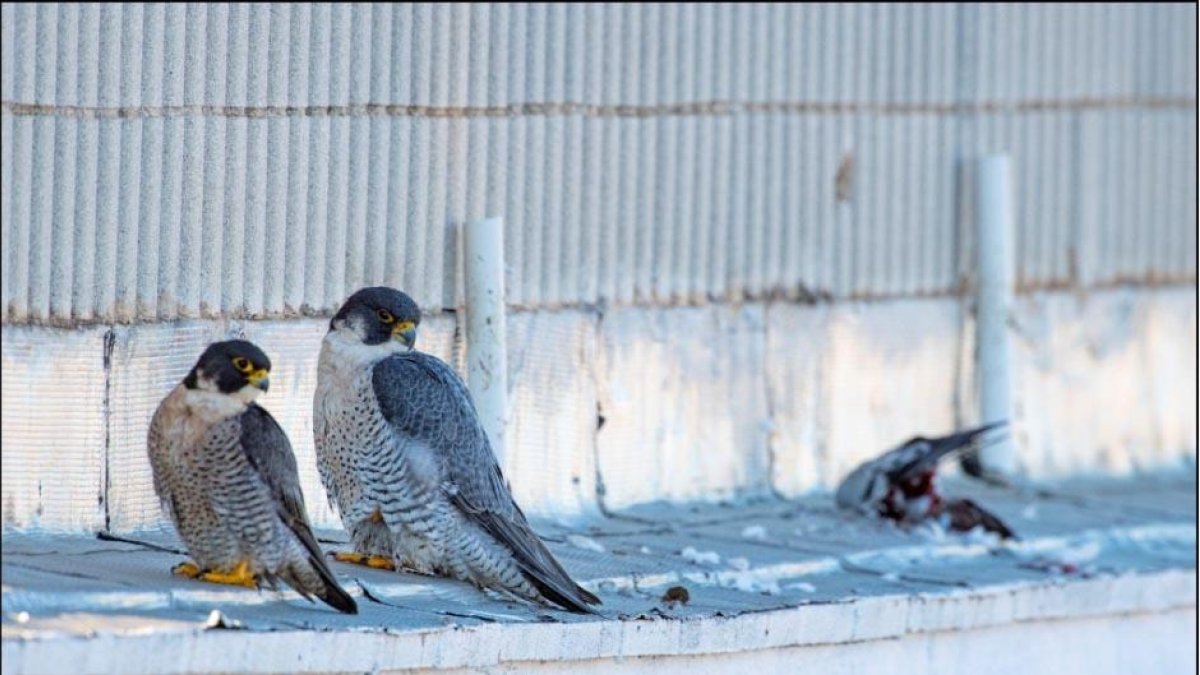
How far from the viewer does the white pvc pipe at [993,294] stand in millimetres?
9828

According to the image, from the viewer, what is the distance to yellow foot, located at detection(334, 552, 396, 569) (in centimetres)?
692

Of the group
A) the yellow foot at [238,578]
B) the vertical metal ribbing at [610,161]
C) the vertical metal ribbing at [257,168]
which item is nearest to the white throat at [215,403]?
the yellow foot at [238,578]

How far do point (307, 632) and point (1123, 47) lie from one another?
5874 millimetres

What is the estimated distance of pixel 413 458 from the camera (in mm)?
6707

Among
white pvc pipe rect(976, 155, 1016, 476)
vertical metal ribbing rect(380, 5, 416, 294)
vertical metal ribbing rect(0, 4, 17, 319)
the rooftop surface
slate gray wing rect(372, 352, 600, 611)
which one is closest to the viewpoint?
the rooftop surface

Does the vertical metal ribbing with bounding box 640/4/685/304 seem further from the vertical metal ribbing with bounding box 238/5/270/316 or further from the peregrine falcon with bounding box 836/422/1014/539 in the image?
the vertical metal ribbing with bounding box 238/5/270/316

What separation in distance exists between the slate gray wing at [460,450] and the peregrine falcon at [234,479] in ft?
1.85

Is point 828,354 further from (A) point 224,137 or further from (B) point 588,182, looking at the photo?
(A) point 224,137

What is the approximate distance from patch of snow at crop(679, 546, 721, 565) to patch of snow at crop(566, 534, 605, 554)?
26 cm

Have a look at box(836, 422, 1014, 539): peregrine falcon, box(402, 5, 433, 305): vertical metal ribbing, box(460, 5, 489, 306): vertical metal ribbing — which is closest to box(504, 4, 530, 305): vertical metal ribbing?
box(460, 5, 489, 306): vertical metal ribbing

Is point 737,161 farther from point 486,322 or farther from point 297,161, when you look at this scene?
point 297,161

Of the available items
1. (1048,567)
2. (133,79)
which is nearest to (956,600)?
(1048,567)

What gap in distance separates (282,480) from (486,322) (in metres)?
1.74

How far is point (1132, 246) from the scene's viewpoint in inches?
421
